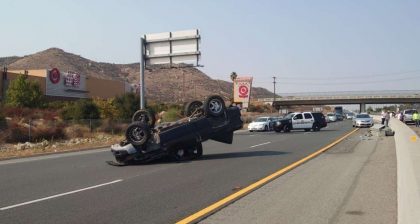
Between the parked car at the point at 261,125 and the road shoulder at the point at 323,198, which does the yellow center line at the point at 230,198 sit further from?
the parked car at the point at 261,125

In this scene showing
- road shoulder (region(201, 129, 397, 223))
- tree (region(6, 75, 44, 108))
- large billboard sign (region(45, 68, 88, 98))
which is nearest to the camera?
road shoulder (region(201, 129, 397, 223))

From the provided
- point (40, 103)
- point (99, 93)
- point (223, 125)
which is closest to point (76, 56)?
point (99, 93)

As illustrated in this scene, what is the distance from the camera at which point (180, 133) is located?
17969 mm

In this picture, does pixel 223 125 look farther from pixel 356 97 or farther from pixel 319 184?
pixel 356 97

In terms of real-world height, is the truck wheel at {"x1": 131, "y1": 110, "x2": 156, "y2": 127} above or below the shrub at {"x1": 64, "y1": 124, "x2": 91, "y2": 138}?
above

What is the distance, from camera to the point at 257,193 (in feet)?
34.6

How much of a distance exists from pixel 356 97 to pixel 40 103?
80157mm

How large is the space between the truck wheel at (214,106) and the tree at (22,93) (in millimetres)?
43636

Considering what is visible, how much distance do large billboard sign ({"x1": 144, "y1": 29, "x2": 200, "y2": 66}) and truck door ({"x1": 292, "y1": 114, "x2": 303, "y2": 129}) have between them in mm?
10999

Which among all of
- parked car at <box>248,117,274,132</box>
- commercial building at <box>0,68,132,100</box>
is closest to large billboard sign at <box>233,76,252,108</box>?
parked car at <box>248,117,274,132</box>

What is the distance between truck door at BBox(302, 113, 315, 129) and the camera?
148 feet

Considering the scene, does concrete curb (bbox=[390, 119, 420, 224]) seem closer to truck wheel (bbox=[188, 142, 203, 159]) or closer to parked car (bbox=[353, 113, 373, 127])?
truck wheel (bbox=[188, 142, 203, 159])

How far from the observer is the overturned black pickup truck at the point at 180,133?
1716 cm

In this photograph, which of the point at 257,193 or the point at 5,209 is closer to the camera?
the point at 5,209
